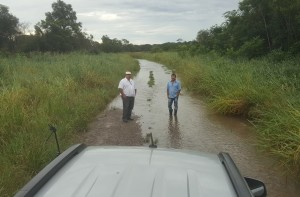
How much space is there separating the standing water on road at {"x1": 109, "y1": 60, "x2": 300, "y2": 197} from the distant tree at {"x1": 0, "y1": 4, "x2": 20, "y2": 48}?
32.4 m

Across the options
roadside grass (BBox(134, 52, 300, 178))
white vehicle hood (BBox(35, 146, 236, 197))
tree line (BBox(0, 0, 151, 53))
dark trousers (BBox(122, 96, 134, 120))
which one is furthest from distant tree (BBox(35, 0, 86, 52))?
white vehicle hood (BBox(35, 146, 236, 197))

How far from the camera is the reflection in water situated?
985cm

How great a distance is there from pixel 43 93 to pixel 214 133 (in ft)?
17.1

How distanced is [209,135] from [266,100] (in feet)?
6.73

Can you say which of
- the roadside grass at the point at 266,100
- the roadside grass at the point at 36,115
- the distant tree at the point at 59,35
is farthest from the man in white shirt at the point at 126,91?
the distant tree at the point at 59,35

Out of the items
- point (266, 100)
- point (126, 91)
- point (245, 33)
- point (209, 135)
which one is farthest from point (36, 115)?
point (245, 33)

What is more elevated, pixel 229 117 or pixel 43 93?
pixel 43 93

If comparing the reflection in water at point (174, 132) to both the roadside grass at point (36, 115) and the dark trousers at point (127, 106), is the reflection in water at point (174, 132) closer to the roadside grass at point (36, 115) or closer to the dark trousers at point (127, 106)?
the dark trousers at point (127, 106)

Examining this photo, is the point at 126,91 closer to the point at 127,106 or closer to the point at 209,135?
the point at 127,106

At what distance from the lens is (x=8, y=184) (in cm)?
559

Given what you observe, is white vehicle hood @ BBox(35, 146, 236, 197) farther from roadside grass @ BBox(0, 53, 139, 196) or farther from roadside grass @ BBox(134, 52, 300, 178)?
roadside grass @ BBox(134, 52, 300, 178)

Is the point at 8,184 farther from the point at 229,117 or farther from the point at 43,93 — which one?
the point at 229,117

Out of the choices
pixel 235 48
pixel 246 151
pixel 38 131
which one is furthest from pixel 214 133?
pixel 235 48

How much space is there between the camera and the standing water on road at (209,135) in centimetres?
744
